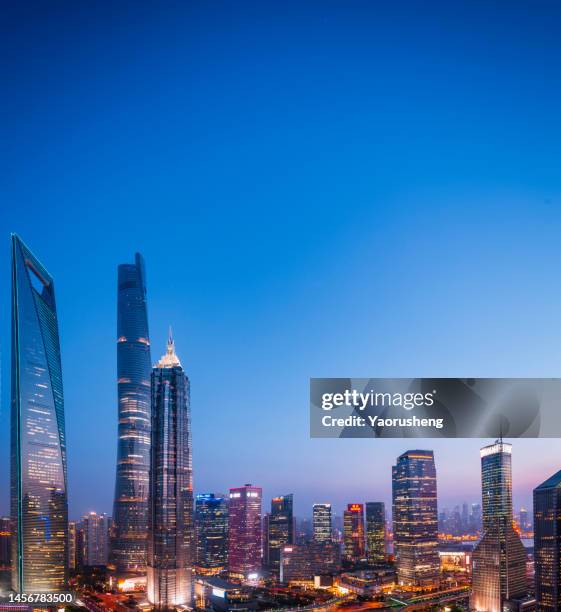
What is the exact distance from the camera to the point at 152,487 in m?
16.0

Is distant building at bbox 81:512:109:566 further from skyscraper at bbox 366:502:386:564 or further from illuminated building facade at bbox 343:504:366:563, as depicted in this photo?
skyscraper at bbox 366:502:386:564

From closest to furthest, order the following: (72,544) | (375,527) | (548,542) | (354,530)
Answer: (548,542) < (72,544) < (375,527) < (354,530)

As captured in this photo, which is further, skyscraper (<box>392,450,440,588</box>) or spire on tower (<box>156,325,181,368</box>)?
skyscraper (<box>392,450,440,588</box>)

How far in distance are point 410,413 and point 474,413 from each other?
0.36 meters

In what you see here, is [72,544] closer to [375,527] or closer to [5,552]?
[5,552]

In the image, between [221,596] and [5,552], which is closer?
[5,552]

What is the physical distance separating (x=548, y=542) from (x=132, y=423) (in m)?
13.1

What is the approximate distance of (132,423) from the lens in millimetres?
21406

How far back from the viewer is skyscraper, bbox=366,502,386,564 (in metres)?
27.2

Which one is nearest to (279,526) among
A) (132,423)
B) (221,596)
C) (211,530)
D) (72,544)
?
(211,530)

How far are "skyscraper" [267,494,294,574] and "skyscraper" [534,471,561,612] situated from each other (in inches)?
480

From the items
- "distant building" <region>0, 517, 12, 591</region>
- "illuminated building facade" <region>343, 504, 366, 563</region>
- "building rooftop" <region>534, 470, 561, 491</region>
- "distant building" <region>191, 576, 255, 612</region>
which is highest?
"building rooftop" <region>534, 470, 561, 491</region>

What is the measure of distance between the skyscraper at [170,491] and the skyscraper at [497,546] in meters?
6.87

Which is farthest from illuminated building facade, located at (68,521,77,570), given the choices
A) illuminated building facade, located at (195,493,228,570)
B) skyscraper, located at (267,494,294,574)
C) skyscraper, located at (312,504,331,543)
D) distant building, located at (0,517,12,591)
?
skyscraper, located at (312,504,331,543)
